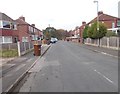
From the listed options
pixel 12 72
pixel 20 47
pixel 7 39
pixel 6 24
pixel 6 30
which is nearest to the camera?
pixel 12 72

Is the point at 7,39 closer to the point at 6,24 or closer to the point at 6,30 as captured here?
the point at 6,30

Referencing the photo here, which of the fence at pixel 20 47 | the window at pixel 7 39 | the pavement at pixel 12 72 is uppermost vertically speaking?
the window at pixel 7 39

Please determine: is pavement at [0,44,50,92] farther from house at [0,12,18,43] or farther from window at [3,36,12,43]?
window at [3,36,12,43]

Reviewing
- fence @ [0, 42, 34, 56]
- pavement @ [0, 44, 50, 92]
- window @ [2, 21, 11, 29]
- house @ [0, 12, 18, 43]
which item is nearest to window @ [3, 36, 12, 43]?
house @ [0, 12, 18, 43]

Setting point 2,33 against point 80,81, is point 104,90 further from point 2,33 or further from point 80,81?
point 2,33

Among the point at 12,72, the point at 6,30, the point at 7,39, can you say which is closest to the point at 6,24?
the point at 6,30

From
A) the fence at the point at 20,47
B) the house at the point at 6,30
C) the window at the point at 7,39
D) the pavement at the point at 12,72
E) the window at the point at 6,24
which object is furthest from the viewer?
the window at the point at 7,39

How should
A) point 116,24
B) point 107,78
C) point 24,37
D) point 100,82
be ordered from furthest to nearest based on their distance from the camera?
1. point 116,24
2. point 24,37
3. point 107,78
4. point 100,82

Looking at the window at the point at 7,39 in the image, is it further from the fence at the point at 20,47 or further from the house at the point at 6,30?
the fence at the point at 20,47

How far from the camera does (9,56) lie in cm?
2717

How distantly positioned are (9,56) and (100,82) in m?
17.4

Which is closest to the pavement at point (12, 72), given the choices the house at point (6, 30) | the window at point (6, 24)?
the house at point (6, 30)

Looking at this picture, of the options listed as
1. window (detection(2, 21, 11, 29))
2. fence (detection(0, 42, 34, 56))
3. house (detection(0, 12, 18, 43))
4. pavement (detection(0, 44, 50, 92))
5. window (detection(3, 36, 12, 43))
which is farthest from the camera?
window (detection(3, 36, 12, 43))

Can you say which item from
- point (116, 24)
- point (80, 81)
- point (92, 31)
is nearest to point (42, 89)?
point (80, 81)
